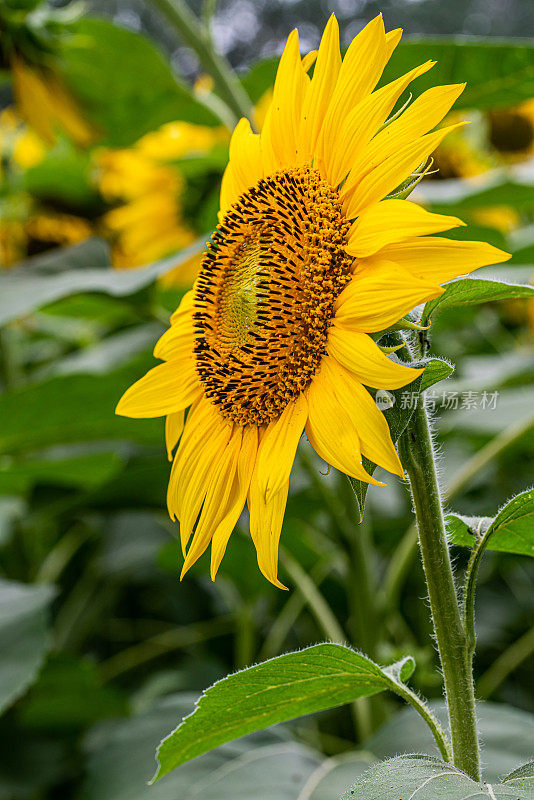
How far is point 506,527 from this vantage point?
419 mm

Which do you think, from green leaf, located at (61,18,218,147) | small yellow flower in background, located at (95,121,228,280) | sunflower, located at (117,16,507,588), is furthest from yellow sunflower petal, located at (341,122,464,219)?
small yellow flower in background, located at (95,121,228,280)

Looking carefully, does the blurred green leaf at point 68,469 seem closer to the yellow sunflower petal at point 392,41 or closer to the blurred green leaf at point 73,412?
the blurred green leaf at point 73,412

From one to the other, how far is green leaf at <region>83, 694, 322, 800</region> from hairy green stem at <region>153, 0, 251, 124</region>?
2.18 feet

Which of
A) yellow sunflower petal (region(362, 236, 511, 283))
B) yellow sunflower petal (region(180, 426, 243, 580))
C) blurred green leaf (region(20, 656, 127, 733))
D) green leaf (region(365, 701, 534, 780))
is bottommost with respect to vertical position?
blurred green leaf (region(20, 656, 127, 733))

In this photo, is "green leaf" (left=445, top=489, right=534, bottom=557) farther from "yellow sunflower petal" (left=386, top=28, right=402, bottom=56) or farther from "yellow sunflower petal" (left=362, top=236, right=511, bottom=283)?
"yellow sunflower petal" (left=386, top=28, right=402, bottom=56)

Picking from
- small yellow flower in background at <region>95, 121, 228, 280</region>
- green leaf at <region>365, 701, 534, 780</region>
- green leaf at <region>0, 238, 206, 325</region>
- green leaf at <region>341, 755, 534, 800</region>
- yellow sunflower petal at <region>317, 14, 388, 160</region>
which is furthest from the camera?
small yellow flower in background at <region>95, 121, 228, 280</region>

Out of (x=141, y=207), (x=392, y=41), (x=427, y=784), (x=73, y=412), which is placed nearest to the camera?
(x=427, y=784)

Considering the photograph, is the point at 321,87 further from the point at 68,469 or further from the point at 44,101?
the point at 44,101

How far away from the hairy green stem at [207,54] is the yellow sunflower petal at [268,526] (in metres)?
0.67

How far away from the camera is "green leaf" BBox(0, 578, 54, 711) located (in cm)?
77

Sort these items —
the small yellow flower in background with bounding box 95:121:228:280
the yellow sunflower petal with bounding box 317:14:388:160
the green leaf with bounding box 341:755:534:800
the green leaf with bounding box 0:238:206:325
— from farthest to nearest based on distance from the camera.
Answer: the small yellow flower in background with bounding box 95:121:228:280, the green leaf with bounding box 0:238:206:325, the yellow sunflower petal with bounding box 317:14:388:160, the green leaf with bounding box 341:755:534:800

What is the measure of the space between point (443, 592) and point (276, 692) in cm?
10

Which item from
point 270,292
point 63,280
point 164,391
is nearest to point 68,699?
point 63,280

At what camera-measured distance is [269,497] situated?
418 millimetres
